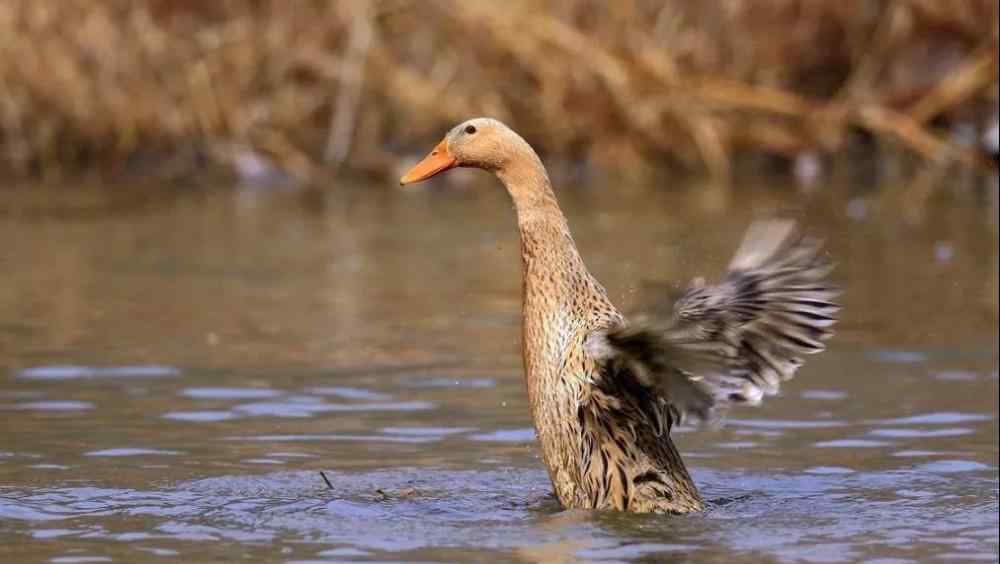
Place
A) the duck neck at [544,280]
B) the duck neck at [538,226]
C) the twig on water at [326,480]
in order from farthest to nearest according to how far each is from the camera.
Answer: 1. the twig on water at [326,480]
2. the duck neck at [538,226]
3. the duck neck at [544,280]

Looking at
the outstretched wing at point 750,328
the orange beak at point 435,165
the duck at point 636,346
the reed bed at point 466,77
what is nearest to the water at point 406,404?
the duck at point 636,346

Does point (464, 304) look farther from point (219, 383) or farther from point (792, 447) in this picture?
point (792, 447)

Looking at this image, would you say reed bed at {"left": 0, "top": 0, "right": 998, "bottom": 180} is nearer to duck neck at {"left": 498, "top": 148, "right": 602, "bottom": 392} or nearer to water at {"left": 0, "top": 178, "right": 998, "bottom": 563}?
water at {"left": 0, "top": 178, "right": 998, "bottom": 563}

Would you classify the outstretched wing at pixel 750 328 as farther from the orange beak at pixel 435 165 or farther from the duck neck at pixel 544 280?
the orange beak at pixel 435 165

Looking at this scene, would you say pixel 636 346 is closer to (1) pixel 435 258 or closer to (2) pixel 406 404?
(2) pixel 406 404

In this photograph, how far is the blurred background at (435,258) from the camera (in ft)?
20.7

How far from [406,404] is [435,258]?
15.7 ft

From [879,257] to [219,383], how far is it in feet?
18.1

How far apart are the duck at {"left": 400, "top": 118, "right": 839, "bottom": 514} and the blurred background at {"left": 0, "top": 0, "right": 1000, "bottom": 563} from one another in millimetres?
163

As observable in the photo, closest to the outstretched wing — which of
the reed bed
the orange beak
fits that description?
the orange beak

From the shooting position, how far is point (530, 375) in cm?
638

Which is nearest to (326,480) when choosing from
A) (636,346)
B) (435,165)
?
(435,165)

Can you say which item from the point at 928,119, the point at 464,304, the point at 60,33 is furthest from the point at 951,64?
the point at 464,304

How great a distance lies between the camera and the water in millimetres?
5977
